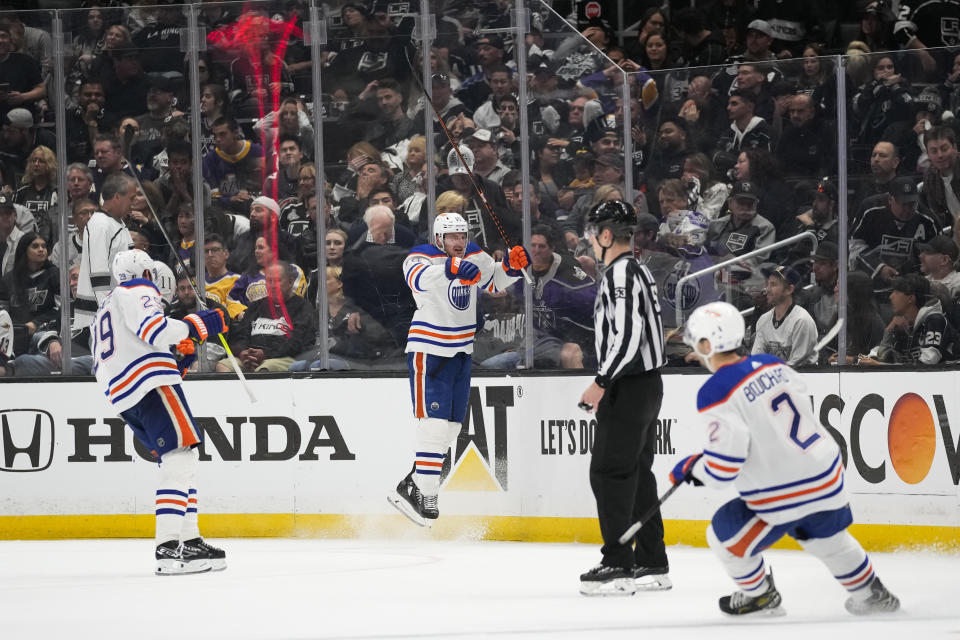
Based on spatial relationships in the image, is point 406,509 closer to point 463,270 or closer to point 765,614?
point 463,270

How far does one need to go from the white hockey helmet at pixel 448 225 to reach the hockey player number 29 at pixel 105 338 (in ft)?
5.32

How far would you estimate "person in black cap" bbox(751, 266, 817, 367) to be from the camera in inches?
249

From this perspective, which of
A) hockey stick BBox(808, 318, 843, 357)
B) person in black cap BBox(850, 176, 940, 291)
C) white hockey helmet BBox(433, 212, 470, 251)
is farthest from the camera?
white hockey helmet BBox(433, 212, 470, 251)

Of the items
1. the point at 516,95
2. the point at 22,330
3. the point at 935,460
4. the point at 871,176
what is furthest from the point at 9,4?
the point at 935,460

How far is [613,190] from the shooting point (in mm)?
6773

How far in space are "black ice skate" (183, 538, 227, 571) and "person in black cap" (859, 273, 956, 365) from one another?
10.1 feet

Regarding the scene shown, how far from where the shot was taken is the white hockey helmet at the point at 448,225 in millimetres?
6371

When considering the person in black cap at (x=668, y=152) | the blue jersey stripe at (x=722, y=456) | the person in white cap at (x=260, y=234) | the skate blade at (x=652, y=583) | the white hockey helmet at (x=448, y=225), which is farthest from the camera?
the person in white cap at (x=260, y=234)

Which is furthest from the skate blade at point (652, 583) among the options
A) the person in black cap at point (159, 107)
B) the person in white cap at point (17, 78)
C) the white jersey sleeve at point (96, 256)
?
the person in white cap at point (17, 78)

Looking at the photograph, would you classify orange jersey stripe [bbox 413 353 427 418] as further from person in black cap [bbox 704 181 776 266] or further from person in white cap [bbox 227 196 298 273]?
person in black cap [bbox 704 181 776 266]

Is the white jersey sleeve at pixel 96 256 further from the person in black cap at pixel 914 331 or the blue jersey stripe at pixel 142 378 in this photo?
the person in black cap at pixel 914 331

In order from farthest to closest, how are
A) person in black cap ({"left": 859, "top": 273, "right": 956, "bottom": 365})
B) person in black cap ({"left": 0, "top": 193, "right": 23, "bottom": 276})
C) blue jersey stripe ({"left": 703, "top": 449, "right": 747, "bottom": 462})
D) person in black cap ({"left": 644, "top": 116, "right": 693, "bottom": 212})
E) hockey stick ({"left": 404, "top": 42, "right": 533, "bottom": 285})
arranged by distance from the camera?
1. person in black cap ({"left": 0, "top": 193, "right": 23, "bottom": 276})
2. person in black cap ({"left": 644, "top": 116, "right": 693, "bottom": 212})
3. hockey stick ({"left": 404, "top": 42, "right": 533, "bottom": 285})
4. person in black cap ({"left": 859, "top": 273, "right": 956, "bottom": 365})
5. blue jersey stripe ({"left": 703, "top": 449, "right": 747, "bottom": 462})

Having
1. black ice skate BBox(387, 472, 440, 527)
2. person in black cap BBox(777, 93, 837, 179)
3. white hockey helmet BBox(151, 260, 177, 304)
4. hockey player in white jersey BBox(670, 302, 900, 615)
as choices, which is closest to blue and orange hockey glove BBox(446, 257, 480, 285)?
black ice skate BBox(387, 472, 440, 527)

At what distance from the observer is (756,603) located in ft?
13.7
